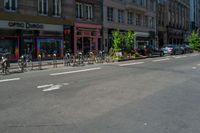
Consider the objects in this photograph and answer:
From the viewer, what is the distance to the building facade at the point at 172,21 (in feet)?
224

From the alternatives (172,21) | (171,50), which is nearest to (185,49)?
(171,50)

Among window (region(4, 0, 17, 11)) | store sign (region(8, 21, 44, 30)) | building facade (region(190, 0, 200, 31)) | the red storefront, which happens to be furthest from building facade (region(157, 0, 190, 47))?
window (region(4, 0, 17, 11))

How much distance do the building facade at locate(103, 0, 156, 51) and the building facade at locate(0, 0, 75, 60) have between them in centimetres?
843

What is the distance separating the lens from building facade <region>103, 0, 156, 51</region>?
46344 mm

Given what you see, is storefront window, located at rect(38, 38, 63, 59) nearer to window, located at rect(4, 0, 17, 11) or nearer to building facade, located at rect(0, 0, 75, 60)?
building facade, located at rect(0, 0, 75, 60)

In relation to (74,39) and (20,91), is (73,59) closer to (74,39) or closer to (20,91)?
(74,39)

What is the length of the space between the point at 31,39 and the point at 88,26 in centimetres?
973

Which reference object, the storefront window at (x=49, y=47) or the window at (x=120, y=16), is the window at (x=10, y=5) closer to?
the storefront window at (x=49, y=47)

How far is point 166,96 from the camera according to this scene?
11844mm

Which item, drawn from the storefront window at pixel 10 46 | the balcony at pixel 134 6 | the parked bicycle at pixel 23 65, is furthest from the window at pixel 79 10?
the parked bicycle at pixel 23 65

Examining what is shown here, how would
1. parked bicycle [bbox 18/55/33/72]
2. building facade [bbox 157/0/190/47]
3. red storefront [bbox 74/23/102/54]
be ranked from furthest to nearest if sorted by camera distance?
building facade [bbox 157/0/190/47]
red storefront [bbox 74/23/102/54]
parked bicycle [bbox 18/55/33/72]

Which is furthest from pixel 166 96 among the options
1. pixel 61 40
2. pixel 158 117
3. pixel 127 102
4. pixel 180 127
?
pixel 61 40

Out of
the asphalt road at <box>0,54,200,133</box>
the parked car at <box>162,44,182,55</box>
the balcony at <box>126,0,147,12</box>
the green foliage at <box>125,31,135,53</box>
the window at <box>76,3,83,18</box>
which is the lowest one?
the asphalt road at <box>0,54,200,133</box>

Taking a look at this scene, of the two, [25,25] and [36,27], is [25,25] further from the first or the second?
[36,27]
